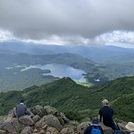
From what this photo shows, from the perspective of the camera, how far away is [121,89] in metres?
150

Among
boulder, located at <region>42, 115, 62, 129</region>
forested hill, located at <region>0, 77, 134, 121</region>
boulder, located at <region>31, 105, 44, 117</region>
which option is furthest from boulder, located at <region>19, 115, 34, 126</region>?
forested hill, located at <region>0, 77, 134, 121</region>

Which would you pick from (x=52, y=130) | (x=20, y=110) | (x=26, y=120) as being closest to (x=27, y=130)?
(x=26, y=120)

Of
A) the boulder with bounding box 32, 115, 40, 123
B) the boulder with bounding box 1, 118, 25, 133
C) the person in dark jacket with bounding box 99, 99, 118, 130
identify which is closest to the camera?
the person in dark jacket with bounding box 99, 99, 118, 130

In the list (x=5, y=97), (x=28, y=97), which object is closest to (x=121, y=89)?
(x=28, y=97)

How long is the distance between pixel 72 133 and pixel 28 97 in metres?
155

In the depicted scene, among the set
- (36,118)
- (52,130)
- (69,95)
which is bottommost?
(69,95)

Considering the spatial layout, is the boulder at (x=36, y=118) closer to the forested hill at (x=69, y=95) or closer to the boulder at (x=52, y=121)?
the boulder at (x=52, y=121)

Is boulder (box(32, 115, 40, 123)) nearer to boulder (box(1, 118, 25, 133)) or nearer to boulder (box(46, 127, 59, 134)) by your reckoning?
boulder (box(1, 118, 25, 133))

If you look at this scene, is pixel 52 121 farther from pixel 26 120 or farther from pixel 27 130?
pixel 27 130

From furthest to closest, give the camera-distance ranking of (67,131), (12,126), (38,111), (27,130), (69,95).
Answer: (69,95)
(38,111)
(12,126)
(67,131)
(27,130)

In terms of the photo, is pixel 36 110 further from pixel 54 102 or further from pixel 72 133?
pixel 54 102

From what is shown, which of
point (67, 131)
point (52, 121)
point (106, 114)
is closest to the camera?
point (106, 114)

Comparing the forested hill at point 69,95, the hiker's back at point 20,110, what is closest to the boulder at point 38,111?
the hiker's back at point 20,110

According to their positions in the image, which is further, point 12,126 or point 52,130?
point 12,126
